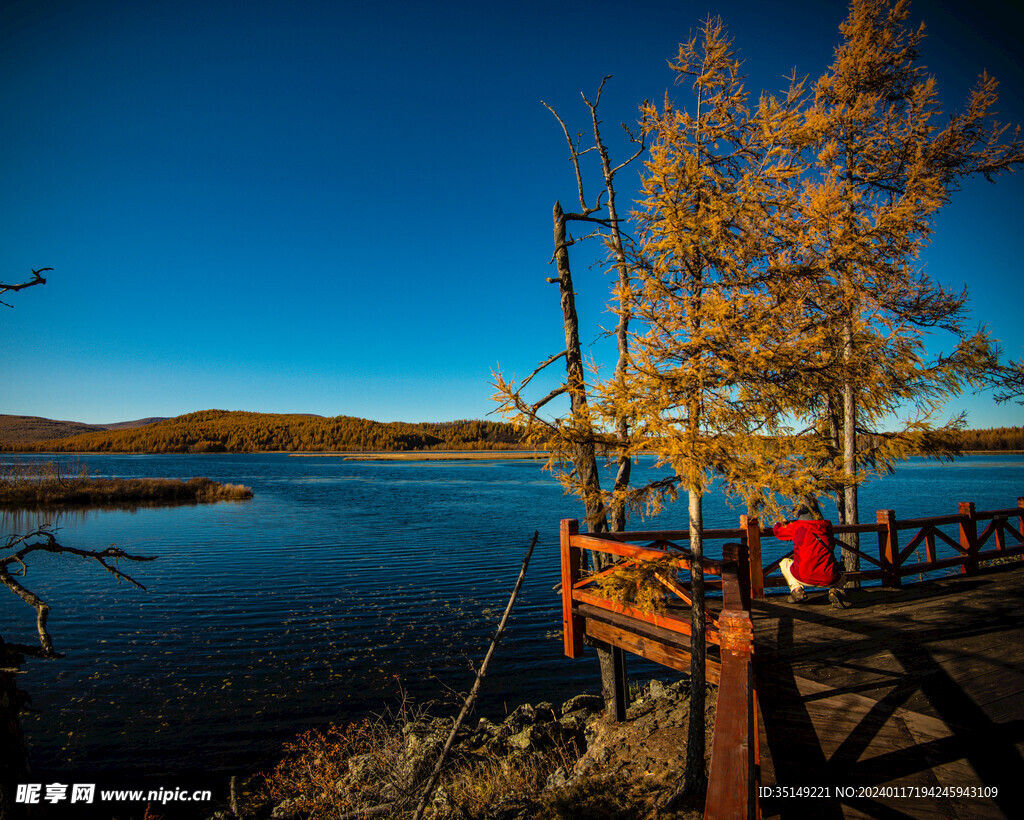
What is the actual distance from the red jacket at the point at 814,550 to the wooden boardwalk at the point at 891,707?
56 cm

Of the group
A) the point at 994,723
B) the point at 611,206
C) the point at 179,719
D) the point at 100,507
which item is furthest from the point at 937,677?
the point at 100,507

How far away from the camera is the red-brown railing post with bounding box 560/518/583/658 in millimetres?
7936

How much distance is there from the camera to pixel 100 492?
38.0 meters

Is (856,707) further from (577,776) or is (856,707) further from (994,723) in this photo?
(577,776)

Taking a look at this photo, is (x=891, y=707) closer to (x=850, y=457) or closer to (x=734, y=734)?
(x=734, y=734)

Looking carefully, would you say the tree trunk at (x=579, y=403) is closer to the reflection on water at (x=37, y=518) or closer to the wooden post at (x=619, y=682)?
the wooden post at (x=619, y=682)

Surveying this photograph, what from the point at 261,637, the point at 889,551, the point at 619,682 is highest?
the point at 889,551

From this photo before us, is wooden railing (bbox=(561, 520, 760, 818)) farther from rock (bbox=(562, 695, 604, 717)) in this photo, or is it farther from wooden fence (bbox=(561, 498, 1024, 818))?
rock (bbox=(562, 695, 604, 717))

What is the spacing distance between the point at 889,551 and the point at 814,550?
3.16m

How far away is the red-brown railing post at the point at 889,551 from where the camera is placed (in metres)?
8.97

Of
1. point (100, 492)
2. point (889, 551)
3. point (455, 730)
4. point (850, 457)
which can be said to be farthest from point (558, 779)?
point (100, 492)

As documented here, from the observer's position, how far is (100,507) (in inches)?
1427

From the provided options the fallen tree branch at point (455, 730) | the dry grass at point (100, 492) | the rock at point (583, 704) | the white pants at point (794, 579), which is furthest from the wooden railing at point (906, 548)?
the dry grass at point (100, 492)

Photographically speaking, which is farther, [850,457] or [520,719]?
[850,457]
